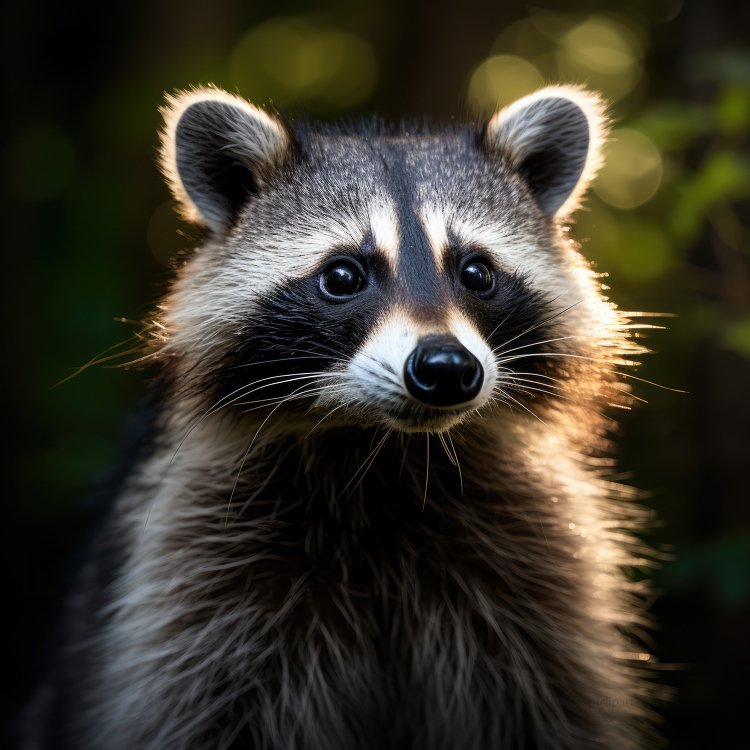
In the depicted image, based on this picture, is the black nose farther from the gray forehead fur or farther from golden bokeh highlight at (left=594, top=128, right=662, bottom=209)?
golden bokeh highlight at (left=594, top=128, right=662, bottom=209)

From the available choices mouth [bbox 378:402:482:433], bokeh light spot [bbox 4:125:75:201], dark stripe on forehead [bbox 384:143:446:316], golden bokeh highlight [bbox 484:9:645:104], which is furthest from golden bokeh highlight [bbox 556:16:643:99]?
mouth [bbox 378:402:482:433]

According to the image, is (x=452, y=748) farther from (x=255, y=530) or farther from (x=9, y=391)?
(x=9, y=391)

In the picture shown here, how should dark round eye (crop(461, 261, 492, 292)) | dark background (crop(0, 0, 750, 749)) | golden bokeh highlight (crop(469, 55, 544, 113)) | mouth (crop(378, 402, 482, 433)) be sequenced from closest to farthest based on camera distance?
mouth (crop(378, 402, 482, 433)), dark round eye (crop(461, 261, 492, 292)), dark background (crop(0, 0, 750, 749)), golden bokeh highlight (crop(469, 55, 544, 113))

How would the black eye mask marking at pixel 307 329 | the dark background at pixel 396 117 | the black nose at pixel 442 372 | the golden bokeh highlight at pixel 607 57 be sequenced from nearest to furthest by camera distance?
the black nose at pixel 442 372, the black eye mask marking at pixel 307 329, the dark background at pixel 396 117, the golden bokeh highlight at pixel 607 57

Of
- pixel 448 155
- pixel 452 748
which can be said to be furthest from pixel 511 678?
pixel 448 155

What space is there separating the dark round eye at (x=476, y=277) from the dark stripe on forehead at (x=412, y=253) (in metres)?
0.13

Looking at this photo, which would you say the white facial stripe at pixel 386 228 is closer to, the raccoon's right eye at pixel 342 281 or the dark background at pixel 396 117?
the raccoon's right eye at pixel 342 281

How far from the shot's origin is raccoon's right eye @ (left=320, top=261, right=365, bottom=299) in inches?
70.2

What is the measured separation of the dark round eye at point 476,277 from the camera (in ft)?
6.07

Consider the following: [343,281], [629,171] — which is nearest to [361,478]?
[343,281]

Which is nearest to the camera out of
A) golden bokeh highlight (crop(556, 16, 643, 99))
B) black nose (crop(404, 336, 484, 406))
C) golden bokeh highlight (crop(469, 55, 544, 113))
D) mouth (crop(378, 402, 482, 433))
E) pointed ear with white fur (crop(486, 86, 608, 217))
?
black nose (crop(404, 336, 484, 406))

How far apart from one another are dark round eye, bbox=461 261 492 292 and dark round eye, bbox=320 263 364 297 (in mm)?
282

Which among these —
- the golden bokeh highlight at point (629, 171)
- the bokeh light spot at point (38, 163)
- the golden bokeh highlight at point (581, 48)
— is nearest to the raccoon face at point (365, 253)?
the golden bokeh highlight at point (629, 171)

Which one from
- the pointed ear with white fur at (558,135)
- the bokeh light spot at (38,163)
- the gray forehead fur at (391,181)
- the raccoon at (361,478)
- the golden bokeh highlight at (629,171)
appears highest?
the bokeh light spot at (38,163)
